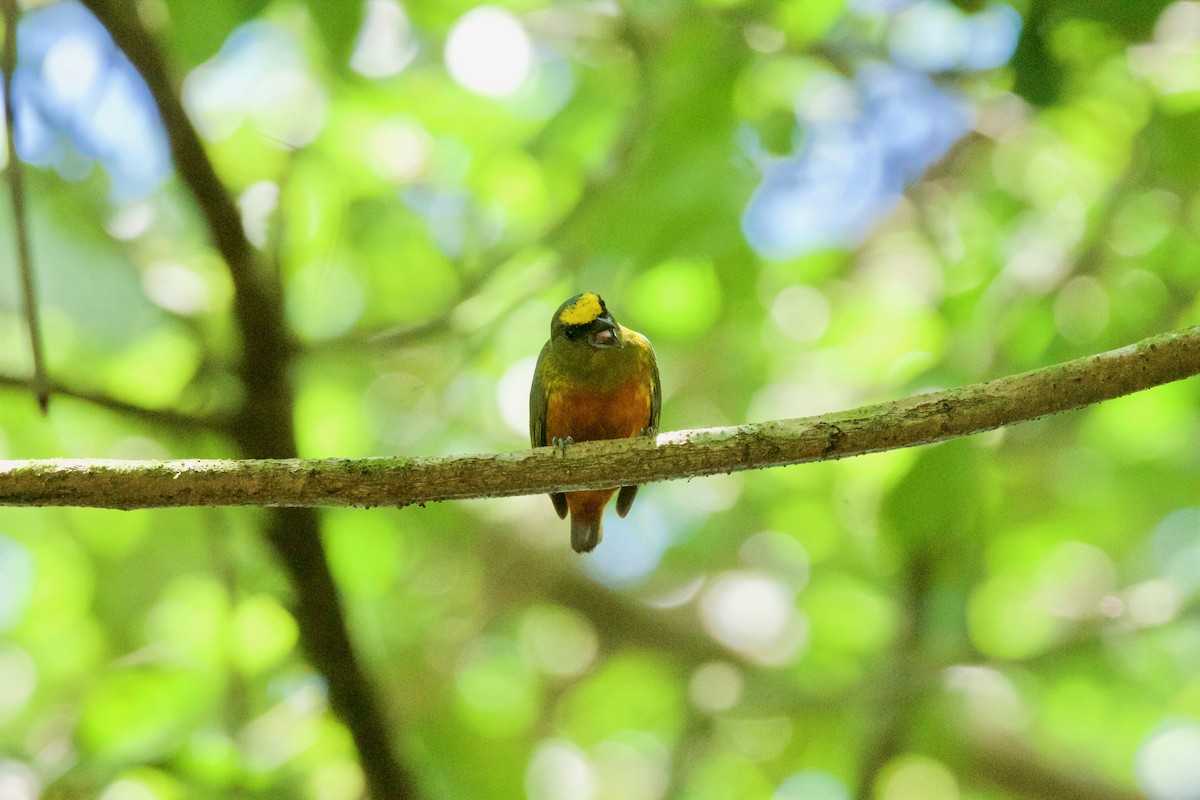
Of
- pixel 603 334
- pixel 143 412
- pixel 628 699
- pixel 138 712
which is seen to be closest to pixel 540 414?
pixel 603 334

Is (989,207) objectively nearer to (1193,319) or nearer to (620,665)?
(1193,319)

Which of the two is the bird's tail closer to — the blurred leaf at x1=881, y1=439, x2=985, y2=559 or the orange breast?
the orange breast

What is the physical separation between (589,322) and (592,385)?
0.87ft

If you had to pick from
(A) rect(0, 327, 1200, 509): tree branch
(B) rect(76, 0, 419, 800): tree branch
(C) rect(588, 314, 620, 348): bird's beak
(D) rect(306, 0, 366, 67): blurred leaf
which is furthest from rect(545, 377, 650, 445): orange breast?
(D) rect(306, 0, 366, 67): blurred leaf

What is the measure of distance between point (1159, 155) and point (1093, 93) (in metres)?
0.54

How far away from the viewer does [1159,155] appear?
3.59 meters

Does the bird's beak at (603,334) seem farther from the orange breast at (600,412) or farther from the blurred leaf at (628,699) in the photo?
the blurred leaf at (628,699)

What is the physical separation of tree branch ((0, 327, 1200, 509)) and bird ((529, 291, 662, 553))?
5.10ft

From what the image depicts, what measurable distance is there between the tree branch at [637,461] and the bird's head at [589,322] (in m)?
1.65

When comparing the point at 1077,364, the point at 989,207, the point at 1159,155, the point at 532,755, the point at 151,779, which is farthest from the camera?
the point at 532,755

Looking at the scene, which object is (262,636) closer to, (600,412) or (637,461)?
(600,412)

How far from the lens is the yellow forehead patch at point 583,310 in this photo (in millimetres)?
4320

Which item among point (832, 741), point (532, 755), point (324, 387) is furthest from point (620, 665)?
point (324, 387)

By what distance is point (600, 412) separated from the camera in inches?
169
